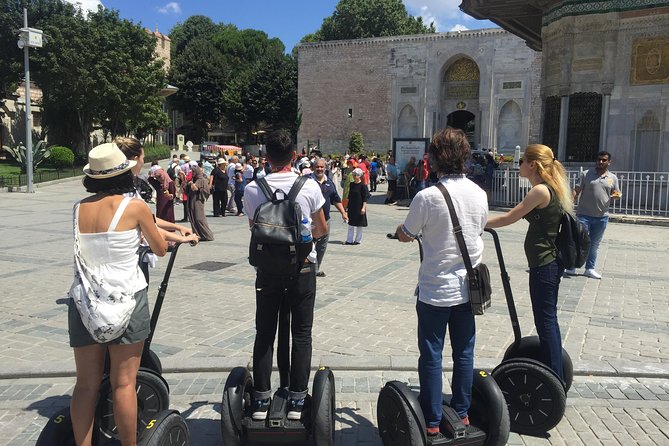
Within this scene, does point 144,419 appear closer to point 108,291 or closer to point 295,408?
point 295,408

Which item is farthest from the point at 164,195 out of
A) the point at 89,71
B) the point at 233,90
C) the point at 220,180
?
the point at 233,90

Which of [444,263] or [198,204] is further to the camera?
[198,204]

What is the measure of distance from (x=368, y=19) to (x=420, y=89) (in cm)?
2309

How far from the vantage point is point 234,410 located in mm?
3441

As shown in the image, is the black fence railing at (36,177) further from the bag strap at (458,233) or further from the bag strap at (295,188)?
the bag strap at (458,233)

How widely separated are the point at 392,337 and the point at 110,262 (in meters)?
3.61

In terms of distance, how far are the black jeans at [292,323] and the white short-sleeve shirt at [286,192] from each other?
188 millimetres

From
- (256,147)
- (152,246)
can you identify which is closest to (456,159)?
(152,246)

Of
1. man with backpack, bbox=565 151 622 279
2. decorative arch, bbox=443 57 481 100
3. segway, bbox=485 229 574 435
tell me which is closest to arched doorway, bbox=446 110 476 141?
decorative arch, bbox=443 57 481 100

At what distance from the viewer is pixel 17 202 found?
1983cm

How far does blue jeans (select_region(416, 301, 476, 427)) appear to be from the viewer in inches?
130

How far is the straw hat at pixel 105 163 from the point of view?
9.71 feet

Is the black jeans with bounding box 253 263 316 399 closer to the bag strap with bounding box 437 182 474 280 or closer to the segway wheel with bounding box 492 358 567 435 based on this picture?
the bag strap with bounding box 437 182 474 280

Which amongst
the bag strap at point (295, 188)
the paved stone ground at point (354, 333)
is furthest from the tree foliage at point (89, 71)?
the bag strap at point (295, 188)
